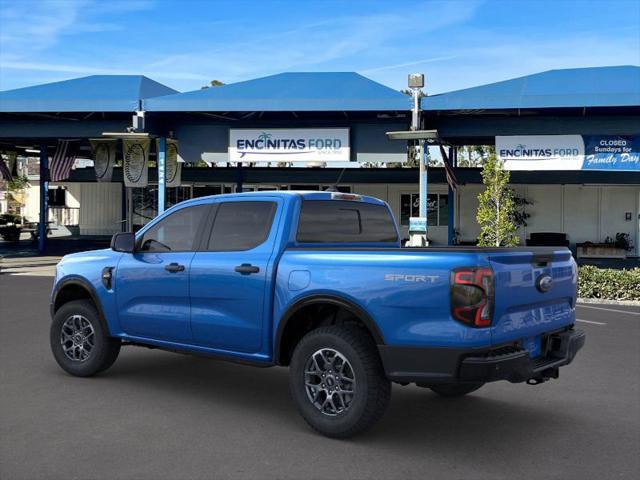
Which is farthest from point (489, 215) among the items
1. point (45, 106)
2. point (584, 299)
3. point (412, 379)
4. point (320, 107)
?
point (45, 106)

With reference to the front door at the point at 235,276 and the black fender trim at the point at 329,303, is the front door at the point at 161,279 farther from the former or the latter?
the black fender trim at the point at 329,303

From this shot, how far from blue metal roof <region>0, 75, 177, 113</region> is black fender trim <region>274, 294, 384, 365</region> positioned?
1778 cm

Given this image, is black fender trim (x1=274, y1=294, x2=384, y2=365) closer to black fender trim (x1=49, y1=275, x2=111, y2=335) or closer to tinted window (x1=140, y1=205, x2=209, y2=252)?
tinted window (x1=140, y1=205, x2=209, y2=252)

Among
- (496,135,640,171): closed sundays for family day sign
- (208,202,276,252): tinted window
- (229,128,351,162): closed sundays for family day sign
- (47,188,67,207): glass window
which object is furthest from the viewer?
(47,188,67,207): glass window

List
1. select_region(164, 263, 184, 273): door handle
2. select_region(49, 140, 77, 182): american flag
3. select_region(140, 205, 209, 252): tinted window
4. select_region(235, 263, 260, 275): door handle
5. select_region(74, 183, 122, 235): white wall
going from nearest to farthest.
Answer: select_region(235, 263, 260, 275): door handle, select_region(164, 263, 184, 273): door handle, select_region(140, 205, 209, 252): tinted window, select_region(49, 140, 77, 182): american flag, select_region(74, 183, 122, 235): white wall

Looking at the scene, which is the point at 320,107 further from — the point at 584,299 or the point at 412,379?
the point at 412,379

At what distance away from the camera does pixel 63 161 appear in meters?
26.8

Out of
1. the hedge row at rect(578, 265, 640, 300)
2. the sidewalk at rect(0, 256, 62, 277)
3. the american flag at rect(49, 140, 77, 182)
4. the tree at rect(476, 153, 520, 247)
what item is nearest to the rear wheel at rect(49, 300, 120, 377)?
the hedge row at rect(578, 265, 640, 300)

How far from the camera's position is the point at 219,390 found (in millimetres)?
6453

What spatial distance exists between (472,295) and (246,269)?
199 centimetres

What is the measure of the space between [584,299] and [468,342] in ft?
37.0

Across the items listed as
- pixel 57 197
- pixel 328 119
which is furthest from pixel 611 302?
pixel 57 197

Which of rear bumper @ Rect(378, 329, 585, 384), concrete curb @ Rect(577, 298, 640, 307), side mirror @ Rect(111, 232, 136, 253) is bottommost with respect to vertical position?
concrete curb @ Rect(577, 298, 640, 307)

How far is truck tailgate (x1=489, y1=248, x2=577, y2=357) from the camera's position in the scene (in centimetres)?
446
